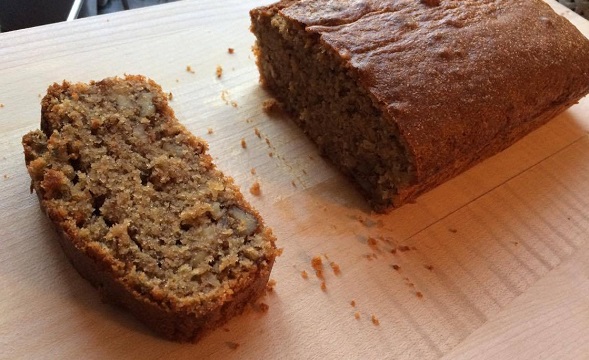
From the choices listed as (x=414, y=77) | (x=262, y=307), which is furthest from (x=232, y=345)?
(x=414, y=77)

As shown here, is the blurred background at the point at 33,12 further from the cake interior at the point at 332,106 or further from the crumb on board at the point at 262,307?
the crumb on board at the point at 262,307

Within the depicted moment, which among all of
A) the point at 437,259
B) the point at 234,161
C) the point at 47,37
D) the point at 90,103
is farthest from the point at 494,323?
the point at 47,37

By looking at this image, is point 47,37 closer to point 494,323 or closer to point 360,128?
point 360,128

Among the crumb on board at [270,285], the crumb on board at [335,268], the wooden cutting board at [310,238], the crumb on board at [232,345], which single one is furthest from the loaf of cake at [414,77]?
the crumb on board at [232,345]

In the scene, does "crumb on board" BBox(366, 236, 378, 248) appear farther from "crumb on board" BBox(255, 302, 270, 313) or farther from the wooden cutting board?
"crumb on board" BBox(255, 302, 270, 313)

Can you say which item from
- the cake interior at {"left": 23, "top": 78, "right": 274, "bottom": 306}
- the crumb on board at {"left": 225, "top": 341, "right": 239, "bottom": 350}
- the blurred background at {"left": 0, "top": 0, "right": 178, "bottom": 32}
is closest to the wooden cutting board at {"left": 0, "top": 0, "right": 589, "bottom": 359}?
the crumb on board at {"left": 225, "top": 341, "right": 239, "bottom": 350}

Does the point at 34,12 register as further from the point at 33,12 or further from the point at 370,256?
the point at 370,256

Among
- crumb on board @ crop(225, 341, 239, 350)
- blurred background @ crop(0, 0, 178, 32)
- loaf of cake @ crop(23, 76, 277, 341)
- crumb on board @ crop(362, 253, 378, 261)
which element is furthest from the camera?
blurred background @ crop(0, 0, 178, 32)
